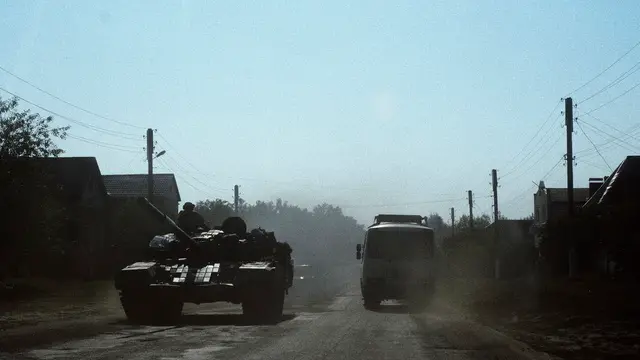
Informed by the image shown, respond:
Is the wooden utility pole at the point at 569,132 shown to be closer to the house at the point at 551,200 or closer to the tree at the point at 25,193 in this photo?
the tree at the point at 25,193

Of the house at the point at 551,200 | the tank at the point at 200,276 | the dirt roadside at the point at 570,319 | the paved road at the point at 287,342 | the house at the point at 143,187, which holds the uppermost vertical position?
→ the house at the point at 143,187

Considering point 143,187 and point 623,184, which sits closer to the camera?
point 623,184

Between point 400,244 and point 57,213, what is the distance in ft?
40.8

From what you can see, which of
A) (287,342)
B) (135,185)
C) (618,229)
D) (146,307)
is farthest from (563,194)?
(287,342)

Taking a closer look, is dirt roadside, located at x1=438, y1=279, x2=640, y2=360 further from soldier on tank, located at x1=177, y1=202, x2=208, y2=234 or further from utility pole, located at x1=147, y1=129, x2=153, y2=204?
utility pole, located at x1=147, y1=129, x2=153, y2=204

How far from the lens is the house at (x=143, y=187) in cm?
6988

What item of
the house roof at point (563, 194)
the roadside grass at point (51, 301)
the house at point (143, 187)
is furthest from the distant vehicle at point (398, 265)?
the house roof at point (563, 194)

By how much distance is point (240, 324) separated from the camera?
62.0 feet

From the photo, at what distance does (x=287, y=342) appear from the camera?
14.3 m

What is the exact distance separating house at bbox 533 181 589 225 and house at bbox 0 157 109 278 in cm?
3555

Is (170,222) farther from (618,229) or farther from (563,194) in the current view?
(563,194)

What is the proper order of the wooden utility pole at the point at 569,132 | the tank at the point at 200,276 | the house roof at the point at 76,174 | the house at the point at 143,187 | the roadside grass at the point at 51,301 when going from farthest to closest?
the house at the point at 143,187
the house roof at the point at 76,174
the wooden utility pole at the point at 569,132
the roadside grass at the point at 51,301
the tank at the point at 200,276

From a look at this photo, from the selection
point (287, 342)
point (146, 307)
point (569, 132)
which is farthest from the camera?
point (569, 132)

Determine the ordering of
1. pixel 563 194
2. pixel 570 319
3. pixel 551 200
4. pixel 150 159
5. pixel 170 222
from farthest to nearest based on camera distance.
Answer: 1. pixel 563 194
2. pixel 551 200
3. pixel 150 159
4. pixel 170 222
5. pixel 570 319
